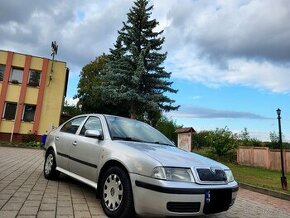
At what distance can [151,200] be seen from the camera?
4.45 meters

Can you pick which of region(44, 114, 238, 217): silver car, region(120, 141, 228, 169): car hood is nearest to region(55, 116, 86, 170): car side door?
region(44, 114, 238, 217): silver car

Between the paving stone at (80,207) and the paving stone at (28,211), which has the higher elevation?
the paving stone at (80,207)

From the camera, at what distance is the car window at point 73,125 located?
7216 mm

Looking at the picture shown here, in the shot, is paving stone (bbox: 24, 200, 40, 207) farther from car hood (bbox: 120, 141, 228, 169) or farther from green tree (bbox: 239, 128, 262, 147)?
green tree (bbox: 239, 128, 262, 147)

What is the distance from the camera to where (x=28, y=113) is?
2927 cm

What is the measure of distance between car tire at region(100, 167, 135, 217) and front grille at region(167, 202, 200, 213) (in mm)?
567

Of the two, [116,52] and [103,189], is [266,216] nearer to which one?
[103,189]

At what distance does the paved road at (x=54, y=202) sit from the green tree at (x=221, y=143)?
15772 millimetres

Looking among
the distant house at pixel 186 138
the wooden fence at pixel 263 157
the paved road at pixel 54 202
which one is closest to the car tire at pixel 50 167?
the paved road at pixel 54 202

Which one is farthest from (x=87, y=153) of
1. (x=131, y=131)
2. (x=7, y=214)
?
(x=7, y=214)

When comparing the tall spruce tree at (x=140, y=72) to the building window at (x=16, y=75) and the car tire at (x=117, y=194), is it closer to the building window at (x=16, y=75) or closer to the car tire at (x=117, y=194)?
the building window at (x=16, y=75)

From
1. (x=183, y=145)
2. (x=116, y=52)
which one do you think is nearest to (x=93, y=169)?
(x=183, y=145)

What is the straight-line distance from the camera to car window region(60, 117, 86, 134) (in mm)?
7216

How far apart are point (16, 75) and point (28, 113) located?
11.2 feet
